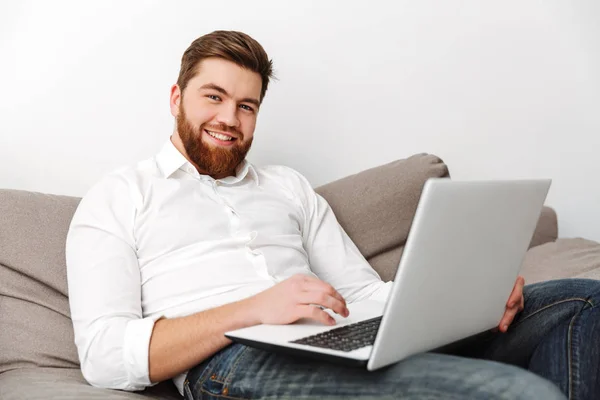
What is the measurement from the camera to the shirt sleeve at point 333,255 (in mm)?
1708

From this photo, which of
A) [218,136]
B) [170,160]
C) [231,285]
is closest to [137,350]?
[231,285]

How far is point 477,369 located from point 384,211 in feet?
3.14

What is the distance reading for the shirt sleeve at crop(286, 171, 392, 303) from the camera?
171cm

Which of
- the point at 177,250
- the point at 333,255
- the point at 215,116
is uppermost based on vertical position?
the point at 215,116

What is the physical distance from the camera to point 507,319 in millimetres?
1296

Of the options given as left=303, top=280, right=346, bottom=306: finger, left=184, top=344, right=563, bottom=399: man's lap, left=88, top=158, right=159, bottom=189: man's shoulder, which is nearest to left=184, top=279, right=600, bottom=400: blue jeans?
left=184, top=344, right=563, bottom=399: man's lap

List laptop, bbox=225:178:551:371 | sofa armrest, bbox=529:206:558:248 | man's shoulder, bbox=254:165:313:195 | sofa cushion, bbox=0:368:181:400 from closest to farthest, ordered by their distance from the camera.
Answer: laptop, bbox=225:178:551:371 < sofa cushion, bbox=0:368:181:400 < man's shoulder, bbox=254:165:313:195 < sofa armrest, bbox=529:206:558:248

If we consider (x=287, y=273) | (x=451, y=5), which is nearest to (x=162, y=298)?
(x=287, y=273)

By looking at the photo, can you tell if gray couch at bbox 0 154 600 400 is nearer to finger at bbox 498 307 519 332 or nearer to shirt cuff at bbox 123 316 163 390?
shirt cuff at bbox 123 316 163 390

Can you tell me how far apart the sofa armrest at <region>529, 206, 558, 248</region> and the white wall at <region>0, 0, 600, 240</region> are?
0.77 feet

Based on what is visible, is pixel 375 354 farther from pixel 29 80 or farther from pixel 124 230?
pixel 29 80

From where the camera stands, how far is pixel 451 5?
8.16ft

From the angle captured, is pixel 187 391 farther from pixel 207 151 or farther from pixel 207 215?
pixel 207 151

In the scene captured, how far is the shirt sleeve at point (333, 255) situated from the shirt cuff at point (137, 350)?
60 centimetres
